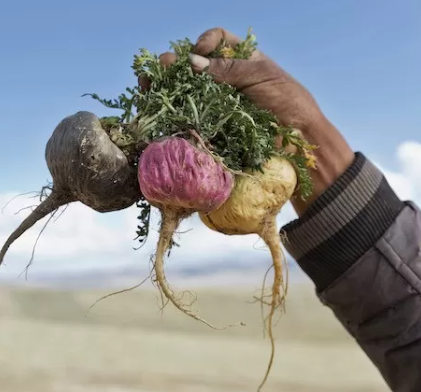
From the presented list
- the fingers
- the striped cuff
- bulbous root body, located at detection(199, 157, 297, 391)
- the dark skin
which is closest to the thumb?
the dark skin

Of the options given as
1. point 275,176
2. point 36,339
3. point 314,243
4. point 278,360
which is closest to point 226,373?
point 278,360

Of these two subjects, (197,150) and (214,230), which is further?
(214,230)

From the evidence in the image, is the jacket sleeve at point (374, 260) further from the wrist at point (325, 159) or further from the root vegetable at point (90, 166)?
the root vegetable at point (90, 166)

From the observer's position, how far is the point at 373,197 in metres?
1.74

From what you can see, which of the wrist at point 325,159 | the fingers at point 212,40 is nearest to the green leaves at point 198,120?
the fingers at point 212,40

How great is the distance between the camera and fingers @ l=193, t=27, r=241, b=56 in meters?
1.55

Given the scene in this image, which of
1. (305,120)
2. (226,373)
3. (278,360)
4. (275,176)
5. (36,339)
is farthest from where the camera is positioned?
(36,339)

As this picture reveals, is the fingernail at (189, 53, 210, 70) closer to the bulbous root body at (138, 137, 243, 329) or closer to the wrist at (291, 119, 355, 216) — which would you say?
the bulbous root body at (138, 137, 243, 329)

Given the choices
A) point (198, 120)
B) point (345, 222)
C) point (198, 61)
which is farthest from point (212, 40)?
point (345, 222)

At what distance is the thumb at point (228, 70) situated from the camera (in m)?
1.41

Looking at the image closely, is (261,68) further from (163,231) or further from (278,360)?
(278,360)

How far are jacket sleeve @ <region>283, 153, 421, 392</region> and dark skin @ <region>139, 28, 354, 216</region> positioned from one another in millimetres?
46

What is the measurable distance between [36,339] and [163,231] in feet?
29.9

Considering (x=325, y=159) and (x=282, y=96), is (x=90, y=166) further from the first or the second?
(x=325, y=159)
